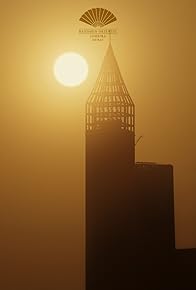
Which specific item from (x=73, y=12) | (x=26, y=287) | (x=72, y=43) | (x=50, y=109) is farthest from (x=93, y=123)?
(x=26, y=287)

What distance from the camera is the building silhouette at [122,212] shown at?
1247 millimetres

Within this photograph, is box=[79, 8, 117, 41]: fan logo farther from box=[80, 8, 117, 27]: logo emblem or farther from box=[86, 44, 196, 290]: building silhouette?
box=[86, 44, 196, 290]: building silhouette

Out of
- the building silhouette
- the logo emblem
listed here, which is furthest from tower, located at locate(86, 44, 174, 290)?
the logo emblem

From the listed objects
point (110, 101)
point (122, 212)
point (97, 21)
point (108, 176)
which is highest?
point (97, 21)

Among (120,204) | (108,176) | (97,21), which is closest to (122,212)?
(120,204)

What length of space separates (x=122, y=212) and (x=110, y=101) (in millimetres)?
388

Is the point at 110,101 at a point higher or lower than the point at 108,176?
higher

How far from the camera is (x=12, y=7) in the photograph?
1275mm

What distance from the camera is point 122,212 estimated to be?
1.26 metres

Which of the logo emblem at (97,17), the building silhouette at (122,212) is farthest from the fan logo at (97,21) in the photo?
the building silhouette at (122,212)

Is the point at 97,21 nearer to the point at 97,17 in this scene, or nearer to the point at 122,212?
the point at 97,17

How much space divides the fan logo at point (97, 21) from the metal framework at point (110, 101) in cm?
6

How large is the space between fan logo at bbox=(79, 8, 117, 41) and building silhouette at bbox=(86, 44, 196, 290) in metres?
0.12

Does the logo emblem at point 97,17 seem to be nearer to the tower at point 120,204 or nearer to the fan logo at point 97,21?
the fan logo at point 97,21
